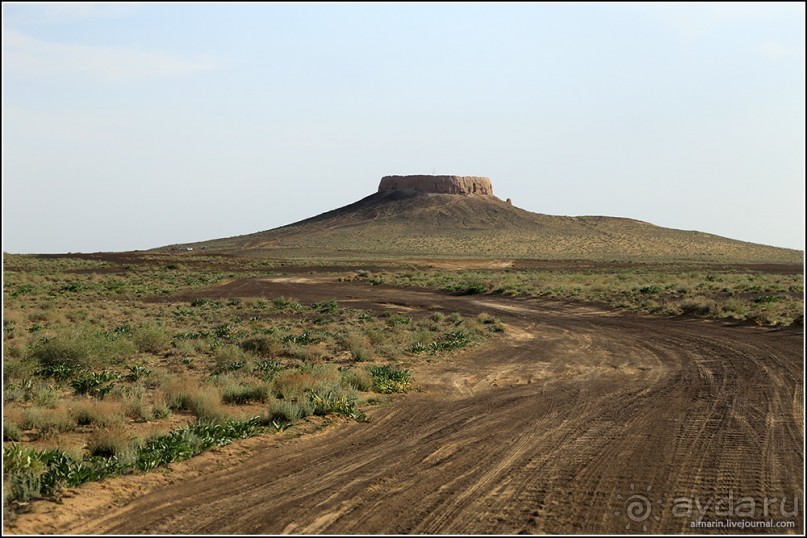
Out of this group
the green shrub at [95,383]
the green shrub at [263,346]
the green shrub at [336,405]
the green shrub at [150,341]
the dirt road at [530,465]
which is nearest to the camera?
the dirt road at [530,465]

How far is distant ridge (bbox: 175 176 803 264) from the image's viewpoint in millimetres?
112688

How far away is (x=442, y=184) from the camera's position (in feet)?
545

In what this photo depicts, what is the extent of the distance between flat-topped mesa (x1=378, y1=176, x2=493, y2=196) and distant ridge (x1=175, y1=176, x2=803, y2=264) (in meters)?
0.24

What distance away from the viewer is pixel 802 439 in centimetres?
1059

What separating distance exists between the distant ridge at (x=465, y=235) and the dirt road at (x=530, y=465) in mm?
88813

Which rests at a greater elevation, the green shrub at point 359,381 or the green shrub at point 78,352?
the green shrub at point 78,352

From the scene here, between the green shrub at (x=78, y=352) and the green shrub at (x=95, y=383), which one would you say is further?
the green shrub at (x=78, y=352)

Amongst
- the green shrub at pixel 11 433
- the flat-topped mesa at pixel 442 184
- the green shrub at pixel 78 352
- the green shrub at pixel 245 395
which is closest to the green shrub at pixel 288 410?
the green shrub at pixel 245 395

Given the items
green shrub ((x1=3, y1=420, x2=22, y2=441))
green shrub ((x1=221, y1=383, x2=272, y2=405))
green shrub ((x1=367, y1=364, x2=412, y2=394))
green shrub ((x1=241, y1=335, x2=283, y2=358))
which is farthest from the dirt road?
green shrub ((x1=241, y1=335, x2=283, y2=358))

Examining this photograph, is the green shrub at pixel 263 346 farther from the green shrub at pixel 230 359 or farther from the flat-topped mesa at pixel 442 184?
the flat-topped mesa at pixel 442 184

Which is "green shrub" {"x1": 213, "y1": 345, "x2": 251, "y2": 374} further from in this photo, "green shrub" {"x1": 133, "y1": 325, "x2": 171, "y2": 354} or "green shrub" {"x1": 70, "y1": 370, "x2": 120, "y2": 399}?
"green shrub" {"x1": 70, "y1": 370, "x2": 120, "y2": 399}

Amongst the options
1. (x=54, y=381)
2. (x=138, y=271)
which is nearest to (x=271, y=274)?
(x=138, y=271)

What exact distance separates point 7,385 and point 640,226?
461 ft

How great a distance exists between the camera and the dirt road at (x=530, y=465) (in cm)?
767
